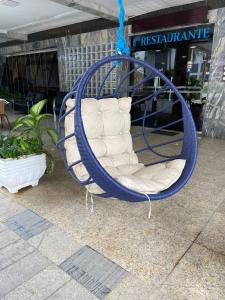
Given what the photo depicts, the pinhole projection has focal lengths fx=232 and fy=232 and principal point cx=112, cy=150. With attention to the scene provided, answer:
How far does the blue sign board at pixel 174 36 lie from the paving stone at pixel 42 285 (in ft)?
17.0

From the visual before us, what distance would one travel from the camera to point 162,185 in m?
1.83

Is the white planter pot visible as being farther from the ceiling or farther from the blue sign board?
the blue sign board

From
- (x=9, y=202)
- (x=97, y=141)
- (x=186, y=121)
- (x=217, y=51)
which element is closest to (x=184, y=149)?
(x=186, y=121)

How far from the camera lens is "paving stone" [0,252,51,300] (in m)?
1.42

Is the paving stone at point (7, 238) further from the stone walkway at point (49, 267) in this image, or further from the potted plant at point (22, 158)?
the potted plant at point (22, 158)

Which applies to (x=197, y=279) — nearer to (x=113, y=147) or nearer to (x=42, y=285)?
(x=42, y=285)

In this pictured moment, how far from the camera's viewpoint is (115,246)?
1.76 meters

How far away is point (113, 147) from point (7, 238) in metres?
1.21

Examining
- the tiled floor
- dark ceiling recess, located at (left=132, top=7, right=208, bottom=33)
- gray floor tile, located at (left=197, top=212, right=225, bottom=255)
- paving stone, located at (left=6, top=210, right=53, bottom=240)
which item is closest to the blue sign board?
dark ceiling recess, located at (left=132, top=7, right=208, bottom=33)

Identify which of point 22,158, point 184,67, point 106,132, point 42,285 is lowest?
point 42,285

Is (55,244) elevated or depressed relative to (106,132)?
depressed

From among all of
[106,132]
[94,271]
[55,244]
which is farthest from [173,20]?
[94,271]

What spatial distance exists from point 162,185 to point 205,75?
13.8ft

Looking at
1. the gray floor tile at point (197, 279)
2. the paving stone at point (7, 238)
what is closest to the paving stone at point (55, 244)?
the paving stone at point (7, 238)
